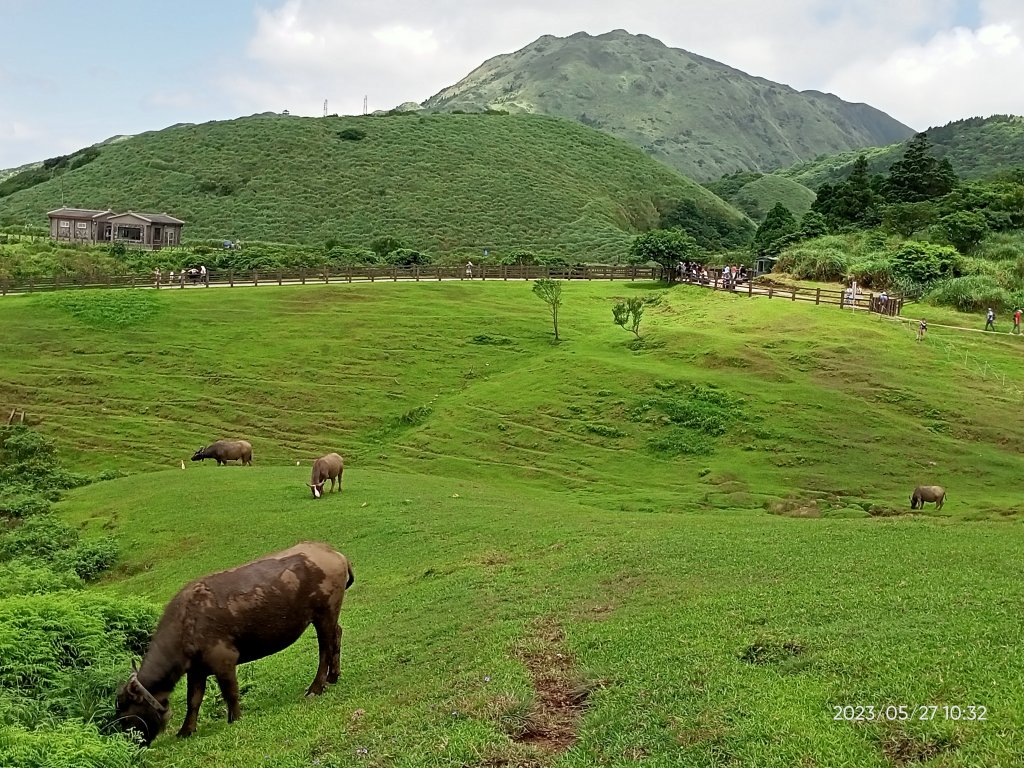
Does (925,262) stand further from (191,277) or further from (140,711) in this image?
(140,711)

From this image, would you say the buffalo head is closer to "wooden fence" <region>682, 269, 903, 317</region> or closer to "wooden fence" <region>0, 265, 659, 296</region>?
"wooden fence" <region>682, 269, 903, 317</region>

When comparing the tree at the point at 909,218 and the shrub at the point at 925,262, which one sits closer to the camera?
the shrub at the point at 925,262

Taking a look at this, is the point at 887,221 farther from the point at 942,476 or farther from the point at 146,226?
the point at 146,226

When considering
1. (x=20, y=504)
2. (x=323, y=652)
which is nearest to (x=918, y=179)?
Answer: (x=20, y=504)

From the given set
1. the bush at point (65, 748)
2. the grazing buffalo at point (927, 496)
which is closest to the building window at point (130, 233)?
the grazing buffalo at point (927, 496)

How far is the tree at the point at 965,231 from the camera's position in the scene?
6488cm

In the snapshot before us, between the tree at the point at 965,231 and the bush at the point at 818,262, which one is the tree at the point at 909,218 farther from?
the bush at the point at 818,262

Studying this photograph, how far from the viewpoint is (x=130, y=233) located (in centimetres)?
8794

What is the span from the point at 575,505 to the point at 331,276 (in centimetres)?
4373

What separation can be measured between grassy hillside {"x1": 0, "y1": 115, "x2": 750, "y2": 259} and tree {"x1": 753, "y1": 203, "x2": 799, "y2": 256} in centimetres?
1798

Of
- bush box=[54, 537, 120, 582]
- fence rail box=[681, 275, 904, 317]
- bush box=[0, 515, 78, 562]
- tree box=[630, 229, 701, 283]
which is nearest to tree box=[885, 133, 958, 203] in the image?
tree box=[630, 229, 701, 283]

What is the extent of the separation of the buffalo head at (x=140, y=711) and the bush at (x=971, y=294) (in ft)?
183

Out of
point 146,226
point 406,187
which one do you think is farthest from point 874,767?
point 406,187

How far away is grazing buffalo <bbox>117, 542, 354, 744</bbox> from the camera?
1028 cm
